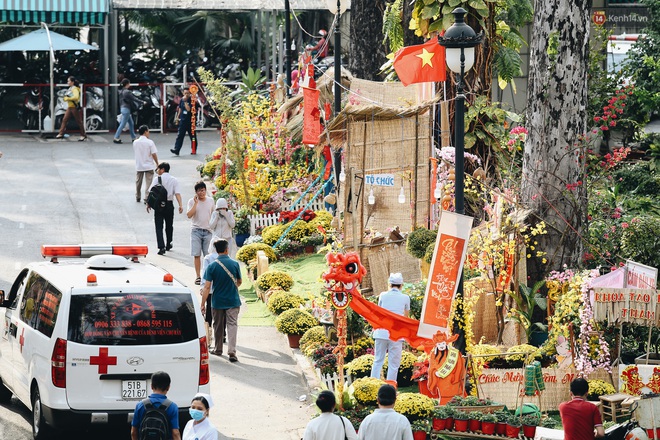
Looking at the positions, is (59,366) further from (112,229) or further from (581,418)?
(112,229)

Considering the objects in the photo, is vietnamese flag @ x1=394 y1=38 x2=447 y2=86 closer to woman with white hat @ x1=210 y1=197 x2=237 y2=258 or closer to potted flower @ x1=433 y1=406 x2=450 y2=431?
woman with white hat @ x1=210 y1=197 x2=237 y2=258

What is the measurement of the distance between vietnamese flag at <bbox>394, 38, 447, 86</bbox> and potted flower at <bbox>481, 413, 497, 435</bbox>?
6.43 m

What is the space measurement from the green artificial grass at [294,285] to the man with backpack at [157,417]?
23.0 feet

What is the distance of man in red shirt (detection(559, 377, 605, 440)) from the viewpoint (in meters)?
10.3

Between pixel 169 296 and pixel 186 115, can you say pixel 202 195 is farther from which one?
pixel 186 115

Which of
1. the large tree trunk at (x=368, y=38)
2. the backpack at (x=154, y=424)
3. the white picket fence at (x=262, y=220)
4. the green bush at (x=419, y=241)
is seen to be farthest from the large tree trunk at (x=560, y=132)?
the large tree trunk at (x=368, y=38)

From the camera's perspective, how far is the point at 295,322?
53.4 feet

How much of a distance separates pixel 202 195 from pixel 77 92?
51.3 ft

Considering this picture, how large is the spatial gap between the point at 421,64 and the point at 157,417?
8491 mm

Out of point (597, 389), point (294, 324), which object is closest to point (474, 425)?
point (597, 389)

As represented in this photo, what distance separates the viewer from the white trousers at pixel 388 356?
1350 cm

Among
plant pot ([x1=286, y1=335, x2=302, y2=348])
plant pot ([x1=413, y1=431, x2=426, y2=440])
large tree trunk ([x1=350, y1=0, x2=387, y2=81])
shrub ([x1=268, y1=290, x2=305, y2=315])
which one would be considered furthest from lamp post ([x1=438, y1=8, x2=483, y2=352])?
large tree trunk ([x1=350, y1=0, x2=387, y2=81])

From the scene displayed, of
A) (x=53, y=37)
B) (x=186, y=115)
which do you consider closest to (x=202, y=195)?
(x=186, y=115)

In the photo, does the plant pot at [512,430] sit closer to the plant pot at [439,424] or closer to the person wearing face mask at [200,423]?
the plant pot at [439,424]
